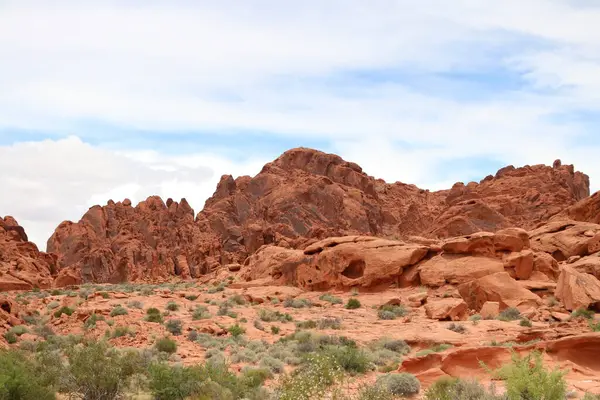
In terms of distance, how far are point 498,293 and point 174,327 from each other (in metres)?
13.8

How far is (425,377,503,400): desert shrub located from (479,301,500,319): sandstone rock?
13431 millimetres

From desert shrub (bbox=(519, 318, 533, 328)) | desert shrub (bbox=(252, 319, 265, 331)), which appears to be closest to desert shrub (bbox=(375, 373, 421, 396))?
desert shrub (bbox=(519, 318, 533, 328))

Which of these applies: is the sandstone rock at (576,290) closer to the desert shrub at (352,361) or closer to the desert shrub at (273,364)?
the desert shrub at (352,361)

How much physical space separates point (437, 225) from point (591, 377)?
5007 centimetres

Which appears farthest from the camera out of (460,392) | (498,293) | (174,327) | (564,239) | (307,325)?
(564,239)

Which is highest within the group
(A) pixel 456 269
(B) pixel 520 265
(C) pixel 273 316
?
(B) pixel 520 265

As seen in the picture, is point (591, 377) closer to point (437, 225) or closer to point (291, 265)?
point (291, 265)

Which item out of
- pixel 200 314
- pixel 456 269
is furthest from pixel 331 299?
pixel 200 314

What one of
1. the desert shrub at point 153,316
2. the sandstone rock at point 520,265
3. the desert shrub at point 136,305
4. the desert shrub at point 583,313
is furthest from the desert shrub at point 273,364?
the sandstone rock at point 520,265

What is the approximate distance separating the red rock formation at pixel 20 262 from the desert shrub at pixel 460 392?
127 feet

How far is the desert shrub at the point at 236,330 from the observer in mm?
22562

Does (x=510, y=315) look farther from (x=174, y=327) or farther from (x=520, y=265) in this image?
(x=174, y=327)

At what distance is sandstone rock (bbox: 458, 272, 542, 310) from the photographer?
27812mm

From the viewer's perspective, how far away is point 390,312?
28719 mm
